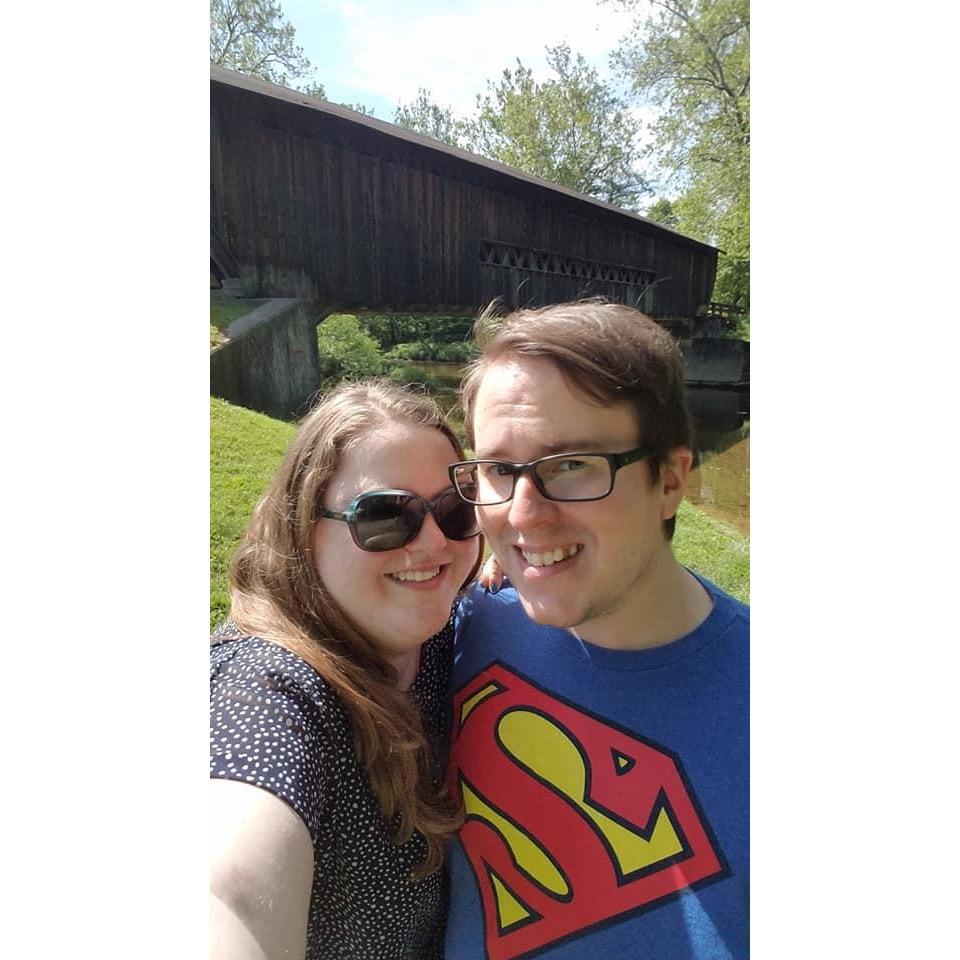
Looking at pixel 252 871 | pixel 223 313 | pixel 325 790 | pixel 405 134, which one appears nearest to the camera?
pixel 252 871

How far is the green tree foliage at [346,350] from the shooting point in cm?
118

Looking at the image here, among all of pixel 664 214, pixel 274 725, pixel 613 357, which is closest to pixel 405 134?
pixel 664 214

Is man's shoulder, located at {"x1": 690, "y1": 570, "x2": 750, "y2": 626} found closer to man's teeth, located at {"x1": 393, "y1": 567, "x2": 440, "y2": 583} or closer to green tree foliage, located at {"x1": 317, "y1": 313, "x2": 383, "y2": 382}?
man's teeth, located at {"x1": 393, "y1": 567, "x2": 440, "y2": 583}

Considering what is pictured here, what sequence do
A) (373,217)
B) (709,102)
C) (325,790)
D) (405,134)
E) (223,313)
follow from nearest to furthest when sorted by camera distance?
(325,790)
(709,102)
(405,134)
(223,313)
(373,217)

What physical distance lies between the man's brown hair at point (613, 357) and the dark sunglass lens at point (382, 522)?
8.3 inches

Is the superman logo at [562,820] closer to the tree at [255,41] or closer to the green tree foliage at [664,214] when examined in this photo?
the green tree foliage at [664,214]

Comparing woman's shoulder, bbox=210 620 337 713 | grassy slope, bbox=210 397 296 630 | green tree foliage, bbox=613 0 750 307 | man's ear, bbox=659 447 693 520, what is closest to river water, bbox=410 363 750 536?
man's ear, bbox=659 447 693 520

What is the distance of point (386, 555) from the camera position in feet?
2.46

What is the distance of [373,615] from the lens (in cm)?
75

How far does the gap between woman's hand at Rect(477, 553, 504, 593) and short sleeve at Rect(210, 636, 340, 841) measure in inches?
14.5

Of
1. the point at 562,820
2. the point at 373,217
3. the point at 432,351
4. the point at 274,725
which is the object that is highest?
the point at 373,217

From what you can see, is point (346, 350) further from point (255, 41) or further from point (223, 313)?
point (255, 41)

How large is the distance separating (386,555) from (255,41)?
2.98ft
